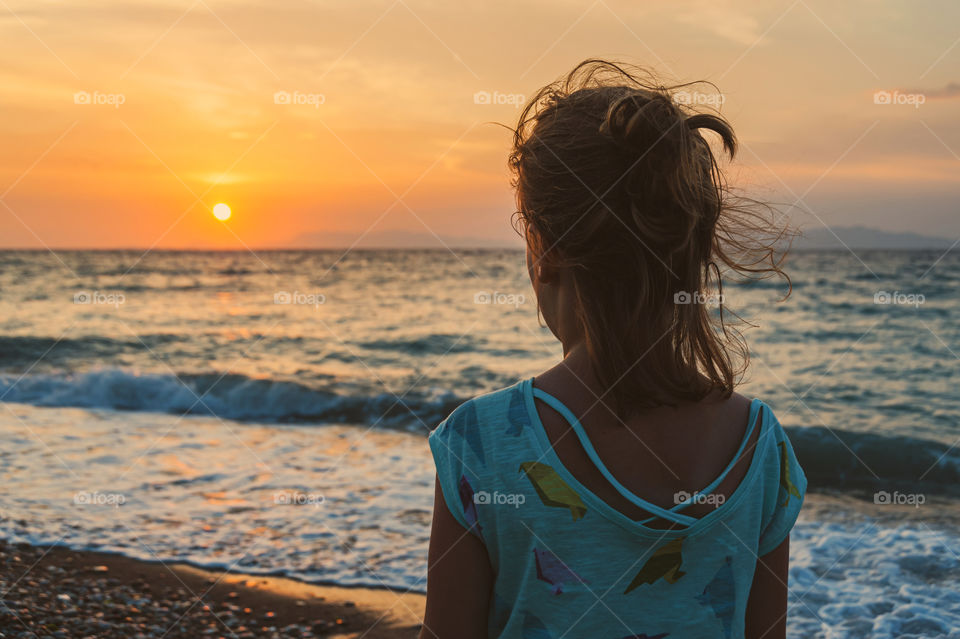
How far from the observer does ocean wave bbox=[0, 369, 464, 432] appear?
439 inches

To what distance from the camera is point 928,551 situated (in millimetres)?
5660

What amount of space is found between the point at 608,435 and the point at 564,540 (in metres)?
0.16

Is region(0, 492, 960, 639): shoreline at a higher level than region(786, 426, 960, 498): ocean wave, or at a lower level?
lower

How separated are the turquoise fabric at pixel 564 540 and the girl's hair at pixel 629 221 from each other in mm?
143

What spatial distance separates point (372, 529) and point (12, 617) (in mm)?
2410

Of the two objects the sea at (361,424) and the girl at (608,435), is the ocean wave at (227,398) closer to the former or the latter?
the sea at (361,424)

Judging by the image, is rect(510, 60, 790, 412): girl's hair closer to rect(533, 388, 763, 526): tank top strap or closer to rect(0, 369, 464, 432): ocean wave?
rect(533, 388, 763, 526): tank top strap

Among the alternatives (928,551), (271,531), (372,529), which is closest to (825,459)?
(928,551)

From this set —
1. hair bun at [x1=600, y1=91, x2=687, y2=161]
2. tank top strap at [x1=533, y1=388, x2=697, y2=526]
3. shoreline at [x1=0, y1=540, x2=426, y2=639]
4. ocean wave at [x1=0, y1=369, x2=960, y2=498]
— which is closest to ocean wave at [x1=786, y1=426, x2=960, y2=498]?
ocean wave at [x1=0, y1=369, x2=960, y2=498]

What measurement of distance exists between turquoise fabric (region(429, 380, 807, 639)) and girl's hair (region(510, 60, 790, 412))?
5.6 inches

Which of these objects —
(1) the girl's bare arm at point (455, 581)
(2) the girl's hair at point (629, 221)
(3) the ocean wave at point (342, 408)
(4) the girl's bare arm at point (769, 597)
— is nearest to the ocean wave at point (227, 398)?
(3) the ocean wave at point (342, 408)

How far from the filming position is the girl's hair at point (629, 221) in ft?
3.57

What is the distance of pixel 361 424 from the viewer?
10.5 m

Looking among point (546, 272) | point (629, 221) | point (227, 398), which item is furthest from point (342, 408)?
point (629, 221)
